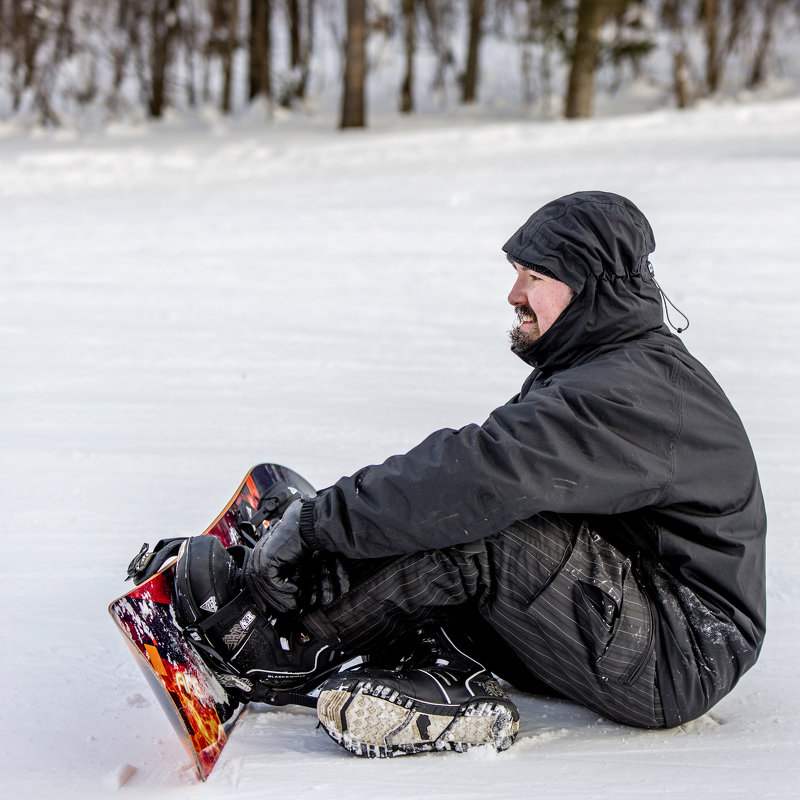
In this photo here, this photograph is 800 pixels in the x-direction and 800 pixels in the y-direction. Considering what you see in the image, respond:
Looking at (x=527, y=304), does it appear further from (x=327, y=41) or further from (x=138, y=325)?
(x=327, y=41)

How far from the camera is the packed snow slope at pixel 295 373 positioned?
217cm

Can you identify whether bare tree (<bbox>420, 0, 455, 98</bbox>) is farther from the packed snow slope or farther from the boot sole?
the boot sole

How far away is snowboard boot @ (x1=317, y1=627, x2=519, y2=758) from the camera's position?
7.05ft

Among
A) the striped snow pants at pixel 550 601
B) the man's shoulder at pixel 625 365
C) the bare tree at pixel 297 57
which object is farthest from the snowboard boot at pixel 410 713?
the bare tree at pixel 297 57

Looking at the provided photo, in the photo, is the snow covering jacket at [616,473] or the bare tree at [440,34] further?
the bare tree at [440,34]

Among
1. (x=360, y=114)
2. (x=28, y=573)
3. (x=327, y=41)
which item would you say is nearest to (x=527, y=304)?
(x=28, y=573)

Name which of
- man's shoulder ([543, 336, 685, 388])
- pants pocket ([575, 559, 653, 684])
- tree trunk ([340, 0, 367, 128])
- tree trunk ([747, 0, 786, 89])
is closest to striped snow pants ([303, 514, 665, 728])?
pants pocket ([575, 559, 653, 684])

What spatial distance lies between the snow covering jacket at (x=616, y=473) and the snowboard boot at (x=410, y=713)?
0.28 m

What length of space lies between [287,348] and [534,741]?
3.51 metres

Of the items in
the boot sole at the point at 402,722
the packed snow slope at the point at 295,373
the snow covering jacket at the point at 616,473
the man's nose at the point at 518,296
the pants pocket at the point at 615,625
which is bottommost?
the packed snow slope at the point at 295,373

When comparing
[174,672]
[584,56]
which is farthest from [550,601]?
[584,56]

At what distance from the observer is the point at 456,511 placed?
2.06m

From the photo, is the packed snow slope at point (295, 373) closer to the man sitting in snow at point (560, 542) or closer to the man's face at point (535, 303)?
the man sitting in snow at point (560, 542)

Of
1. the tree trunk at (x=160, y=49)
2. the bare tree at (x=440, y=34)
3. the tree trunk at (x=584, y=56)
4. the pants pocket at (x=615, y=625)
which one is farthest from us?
the bare tree at (x=440, y=34)
